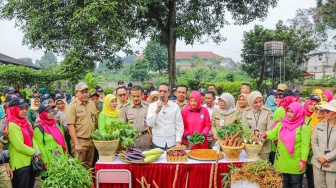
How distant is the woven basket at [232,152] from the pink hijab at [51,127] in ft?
7.54

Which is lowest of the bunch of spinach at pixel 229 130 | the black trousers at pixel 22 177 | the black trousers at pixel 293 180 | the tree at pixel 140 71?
the black trousers at pixel 293 180

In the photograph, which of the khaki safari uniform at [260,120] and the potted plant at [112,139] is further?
the khaki safari uniform at [260,120]

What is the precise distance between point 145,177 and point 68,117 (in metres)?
1.65

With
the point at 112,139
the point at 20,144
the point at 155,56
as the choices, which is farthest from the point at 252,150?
the point at 155,56

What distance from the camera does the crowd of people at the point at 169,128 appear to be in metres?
3.61

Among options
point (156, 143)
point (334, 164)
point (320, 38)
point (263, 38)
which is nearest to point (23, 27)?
point (156, 143)

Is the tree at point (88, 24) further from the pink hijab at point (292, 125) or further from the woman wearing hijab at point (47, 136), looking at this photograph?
the pink hijab at point (292, 125)

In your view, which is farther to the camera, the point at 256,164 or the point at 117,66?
the point at 117,66

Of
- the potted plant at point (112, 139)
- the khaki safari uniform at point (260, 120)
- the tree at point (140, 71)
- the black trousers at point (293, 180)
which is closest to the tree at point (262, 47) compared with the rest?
the tree at point (140, 71)

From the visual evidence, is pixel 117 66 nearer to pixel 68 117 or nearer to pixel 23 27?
pixel 23 27

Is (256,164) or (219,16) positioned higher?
(219,16)

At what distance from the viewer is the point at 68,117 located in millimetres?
4480

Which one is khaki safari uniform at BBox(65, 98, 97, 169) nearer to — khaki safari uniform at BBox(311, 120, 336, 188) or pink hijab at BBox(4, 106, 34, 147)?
pink hijab at BBox(4, 106, 34, 147)

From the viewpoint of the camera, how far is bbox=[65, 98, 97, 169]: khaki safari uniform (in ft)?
14.7
